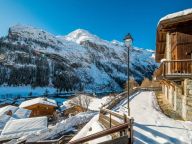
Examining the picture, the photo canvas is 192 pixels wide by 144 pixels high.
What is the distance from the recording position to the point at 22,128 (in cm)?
3228

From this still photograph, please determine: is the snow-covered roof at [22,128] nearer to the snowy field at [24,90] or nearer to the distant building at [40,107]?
the distant building at [40,107]

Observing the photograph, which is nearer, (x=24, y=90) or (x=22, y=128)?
(x=22, y=128)

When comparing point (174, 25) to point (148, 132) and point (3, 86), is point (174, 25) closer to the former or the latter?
point (148, 132)

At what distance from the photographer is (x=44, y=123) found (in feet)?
113

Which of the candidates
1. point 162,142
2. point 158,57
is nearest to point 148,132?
point 162,142

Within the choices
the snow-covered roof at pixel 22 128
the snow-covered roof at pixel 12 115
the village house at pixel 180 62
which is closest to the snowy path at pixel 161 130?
the village house at pixel 180 62

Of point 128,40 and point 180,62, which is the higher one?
point 128,40

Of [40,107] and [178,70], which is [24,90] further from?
[178,70]

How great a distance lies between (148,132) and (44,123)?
976 inches

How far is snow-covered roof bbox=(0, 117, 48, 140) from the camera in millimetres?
30812

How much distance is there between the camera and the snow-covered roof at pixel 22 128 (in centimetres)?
3081

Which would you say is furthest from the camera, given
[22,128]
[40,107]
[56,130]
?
[40,107]

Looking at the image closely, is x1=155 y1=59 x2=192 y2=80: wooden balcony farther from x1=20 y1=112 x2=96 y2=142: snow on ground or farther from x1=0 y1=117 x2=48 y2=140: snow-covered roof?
x1=0 y1=117 x2=48 y2=140: snow-covered roof

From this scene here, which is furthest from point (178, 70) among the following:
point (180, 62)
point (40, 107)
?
point (40, 107)
